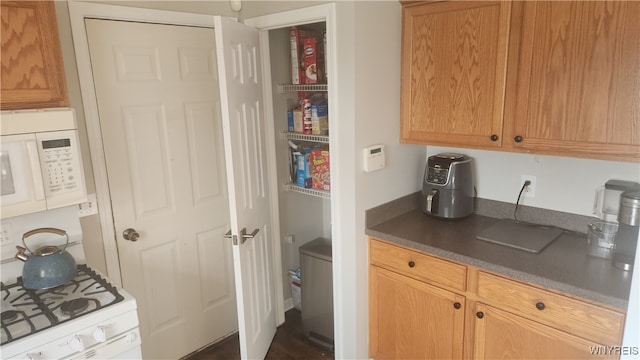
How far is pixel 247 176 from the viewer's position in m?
2.17

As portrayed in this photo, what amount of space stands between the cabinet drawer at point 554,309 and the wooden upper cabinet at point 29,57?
1862 mm

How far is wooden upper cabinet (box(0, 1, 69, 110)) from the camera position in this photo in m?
1.44

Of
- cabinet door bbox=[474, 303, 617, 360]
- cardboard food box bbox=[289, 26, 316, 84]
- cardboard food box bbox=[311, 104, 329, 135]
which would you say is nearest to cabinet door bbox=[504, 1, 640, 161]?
cabinet door bbox=[474, 303, 617, 360]

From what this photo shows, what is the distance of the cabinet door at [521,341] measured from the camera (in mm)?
1588

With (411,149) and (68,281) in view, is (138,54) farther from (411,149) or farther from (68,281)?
(411,149)

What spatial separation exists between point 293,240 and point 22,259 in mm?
1594

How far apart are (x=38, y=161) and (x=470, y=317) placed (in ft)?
6.10

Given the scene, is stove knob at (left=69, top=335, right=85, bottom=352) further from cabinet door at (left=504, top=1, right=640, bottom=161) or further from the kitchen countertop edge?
cabinet door at (left=504, top=1, right=640, bottom=161)

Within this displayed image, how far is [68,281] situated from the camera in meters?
1.71

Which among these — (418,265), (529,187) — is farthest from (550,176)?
(418,265)

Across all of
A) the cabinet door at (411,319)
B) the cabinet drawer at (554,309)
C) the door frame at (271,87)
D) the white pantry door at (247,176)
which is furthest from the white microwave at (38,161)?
the cabinet drawer at (554,309)

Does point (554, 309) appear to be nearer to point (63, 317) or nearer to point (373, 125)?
point (373, 125)

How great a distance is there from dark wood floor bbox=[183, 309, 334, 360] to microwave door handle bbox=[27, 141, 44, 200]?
1404mm

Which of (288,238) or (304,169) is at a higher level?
(304,169)
